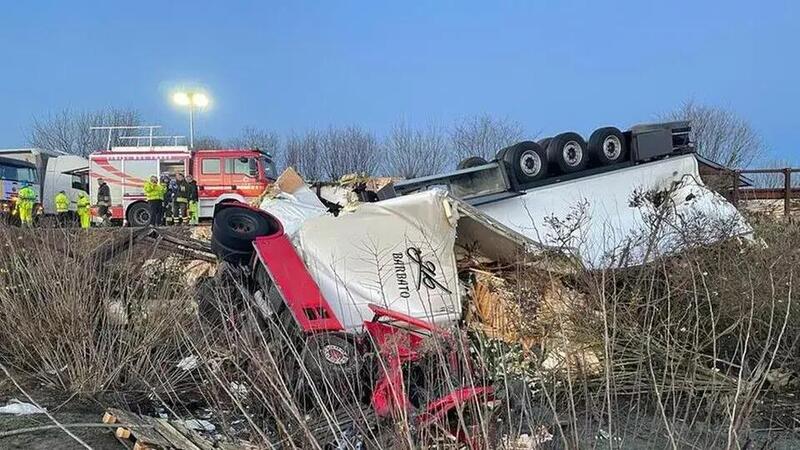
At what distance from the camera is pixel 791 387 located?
15.9 ft

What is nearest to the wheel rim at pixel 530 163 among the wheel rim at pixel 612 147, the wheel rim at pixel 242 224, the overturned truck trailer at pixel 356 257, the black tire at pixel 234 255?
the wheel rim at pixel 612 147

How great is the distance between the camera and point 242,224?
6.66 metres

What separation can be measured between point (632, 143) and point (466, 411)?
6.53m

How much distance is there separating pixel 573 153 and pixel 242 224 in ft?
13.8

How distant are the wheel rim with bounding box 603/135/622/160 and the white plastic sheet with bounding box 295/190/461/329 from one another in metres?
3.16

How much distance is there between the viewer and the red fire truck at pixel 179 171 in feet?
57.7

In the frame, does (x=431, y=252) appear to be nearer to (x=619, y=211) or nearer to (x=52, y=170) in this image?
(x=619, y=211)

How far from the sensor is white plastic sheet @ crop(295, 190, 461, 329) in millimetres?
5922

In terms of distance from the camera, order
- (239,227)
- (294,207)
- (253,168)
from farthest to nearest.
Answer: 1. (253,168)
2. (294,207)
3. (239,227)

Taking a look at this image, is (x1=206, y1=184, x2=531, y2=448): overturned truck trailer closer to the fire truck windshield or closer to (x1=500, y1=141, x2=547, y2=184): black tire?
(x1=500, y1=141, x2=547, y2=184): black tire

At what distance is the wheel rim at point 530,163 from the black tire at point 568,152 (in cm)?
16

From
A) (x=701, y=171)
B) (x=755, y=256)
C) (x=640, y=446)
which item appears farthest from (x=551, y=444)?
(x=701, y=171)

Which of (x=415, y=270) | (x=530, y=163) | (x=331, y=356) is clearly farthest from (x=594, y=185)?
(x=331, y=356)

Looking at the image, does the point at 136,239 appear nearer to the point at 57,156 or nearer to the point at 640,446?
the point at 640,446
